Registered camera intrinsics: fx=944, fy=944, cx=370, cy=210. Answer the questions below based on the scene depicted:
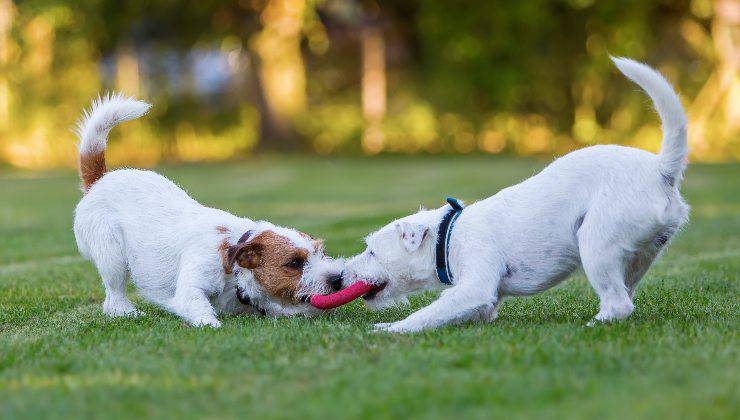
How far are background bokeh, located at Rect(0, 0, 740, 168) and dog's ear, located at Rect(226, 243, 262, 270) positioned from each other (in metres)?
21.8

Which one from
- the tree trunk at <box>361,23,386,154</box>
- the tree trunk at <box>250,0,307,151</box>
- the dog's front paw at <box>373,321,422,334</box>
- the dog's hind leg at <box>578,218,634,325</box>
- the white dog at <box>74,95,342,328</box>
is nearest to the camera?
the dog's hind leg at <box>578,218,634,325</box>

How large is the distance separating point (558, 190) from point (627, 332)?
0.92 metres

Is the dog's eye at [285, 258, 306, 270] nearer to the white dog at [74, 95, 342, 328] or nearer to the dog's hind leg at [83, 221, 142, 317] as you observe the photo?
the white dog at [74, 95, 342, 328]

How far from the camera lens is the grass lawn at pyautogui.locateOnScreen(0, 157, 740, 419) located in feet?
11.7

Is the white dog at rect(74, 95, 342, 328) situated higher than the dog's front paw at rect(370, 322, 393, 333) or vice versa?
the white dog at rect(74, 95, 342, 328)

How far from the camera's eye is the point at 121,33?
30328mm

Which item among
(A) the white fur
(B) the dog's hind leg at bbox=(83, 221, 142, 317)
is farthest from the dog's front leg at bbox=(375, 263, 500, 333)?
(A) the white fur

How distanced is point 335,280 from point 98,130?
2.14m

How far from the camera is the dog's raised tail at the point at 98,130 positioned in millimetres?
6629

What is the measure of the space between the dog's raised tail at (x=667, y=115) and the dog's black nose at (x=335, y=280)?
2005 mm

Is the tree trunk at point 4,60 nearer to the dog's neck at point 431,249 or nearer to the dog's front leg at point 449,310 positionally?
the dog's neck at point 431,249

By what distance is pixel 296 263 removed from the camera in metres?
5.88

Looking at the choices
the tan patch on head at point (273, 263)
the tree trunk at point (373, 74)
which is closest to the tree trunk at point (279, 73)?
the tree trunk at point (373, 74)

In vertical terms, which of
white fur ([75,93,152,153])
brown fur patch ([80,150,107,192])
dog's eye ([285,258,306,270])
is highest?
white fur ([75,93,152,153])
